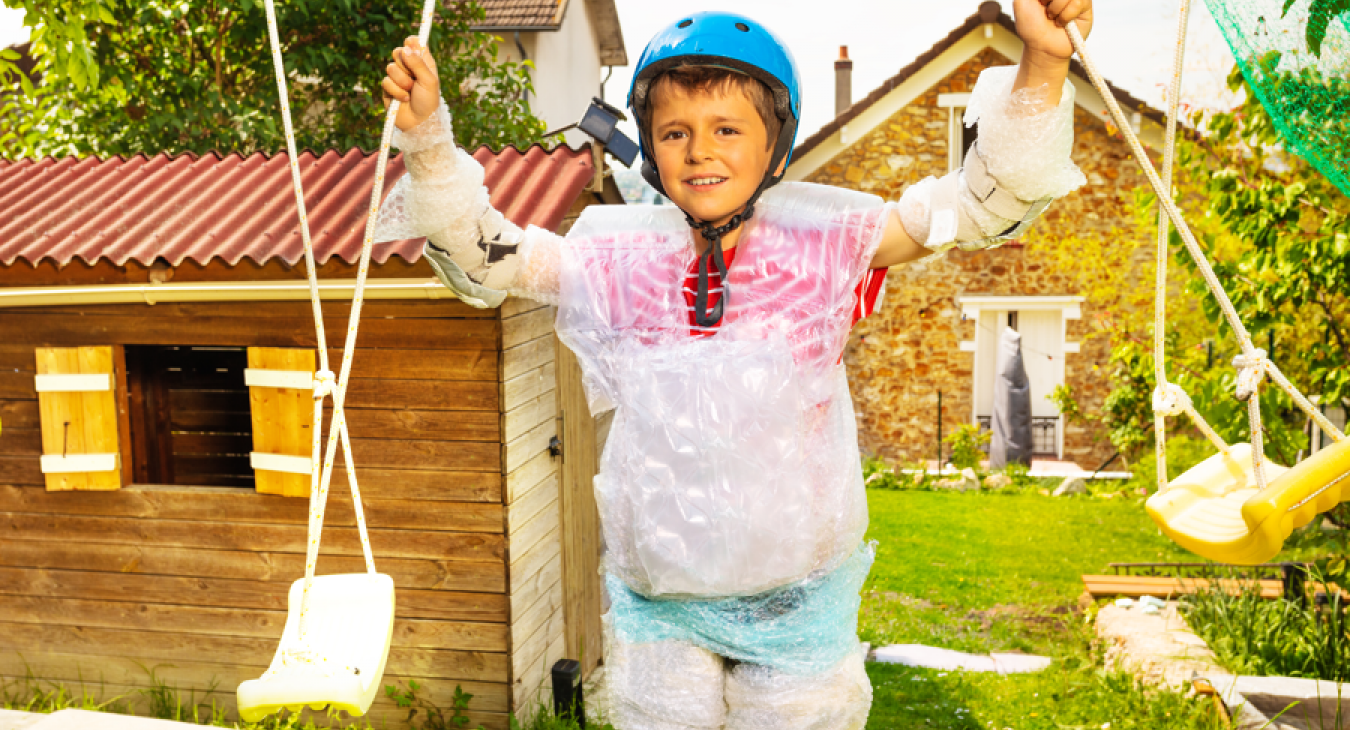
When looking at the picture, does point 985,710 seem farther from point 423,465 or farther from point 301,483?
point 301,483

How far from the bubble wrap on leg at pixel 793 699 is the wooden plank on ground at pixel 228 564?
298 cm

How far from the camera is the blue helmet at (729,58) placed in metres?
1.76

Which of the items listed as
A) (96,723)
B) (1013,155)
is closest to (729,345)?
(1013,155)

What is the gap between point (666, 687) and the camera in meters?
1.78

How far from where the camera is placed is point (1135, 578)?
6.93 meters

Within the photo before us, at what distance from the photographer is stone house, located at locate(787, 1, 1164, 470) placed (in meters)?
12.1

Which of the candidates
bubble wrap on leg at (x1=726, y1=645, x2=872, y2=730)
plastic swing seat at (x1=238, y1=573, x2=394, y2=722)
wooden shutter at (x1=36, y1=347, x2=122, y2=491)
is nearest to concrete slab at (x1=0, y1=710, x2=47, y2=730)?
wooden shutter at (x1=36, y1=347, x2=122, y2=491)

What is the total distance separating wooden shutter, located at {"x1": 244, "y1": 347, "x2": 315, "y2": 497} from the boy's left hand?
3.74 meters

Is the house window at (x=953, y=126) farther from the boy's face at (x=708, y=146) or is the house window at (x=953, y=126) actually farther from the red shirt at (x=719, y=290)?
the boy's face at (x=708, y=146)

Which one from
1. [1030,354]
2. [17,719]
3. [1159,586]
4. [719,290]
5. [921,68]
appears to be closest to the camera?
[719,290]

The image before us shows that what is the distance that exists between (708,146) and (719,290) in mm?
258

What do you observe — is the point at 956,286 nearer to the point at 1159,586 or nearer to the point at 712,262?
the point at 1159,586

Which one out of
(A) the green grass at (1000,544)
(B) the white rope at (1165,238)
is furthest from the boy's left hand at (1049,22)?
(A) the green grass at (1000,544)

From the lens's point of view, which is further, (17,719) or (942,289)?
(942,289)
